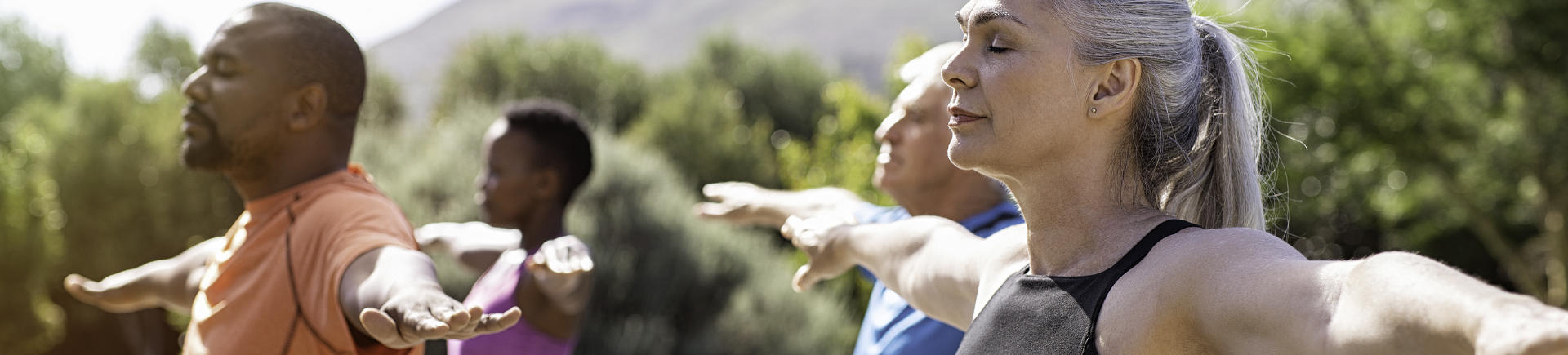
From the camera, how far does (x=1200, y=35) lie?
1930mm

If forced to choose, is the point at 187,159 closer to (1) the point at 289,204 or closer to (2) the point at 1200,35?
(1) the point at 289,204

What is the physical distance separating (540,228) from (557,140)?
0.43 m

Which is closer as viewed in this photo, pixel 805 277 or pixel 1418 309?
pixel 1418 309

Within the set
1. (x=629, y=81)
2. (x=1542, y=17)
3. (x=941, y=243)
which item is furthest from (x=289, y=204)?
(x=629, y=81)

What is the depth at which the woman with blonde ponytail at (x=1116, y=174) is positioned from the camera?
1.55 metres

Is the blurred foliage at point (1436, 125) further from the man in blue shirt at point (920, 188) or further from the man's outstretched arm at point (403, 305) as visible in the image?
the man's outstretched arm at point (403, 305)

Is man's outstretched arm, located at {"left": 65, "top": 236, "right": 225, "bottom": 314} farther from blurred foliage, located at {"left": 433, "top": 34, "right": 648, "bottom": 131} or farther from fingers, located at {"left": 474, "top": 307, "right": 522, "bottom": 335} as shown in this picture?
blurred foliage, located at {"left": 433, "top": 34, "right": 648, "bottom": 131}

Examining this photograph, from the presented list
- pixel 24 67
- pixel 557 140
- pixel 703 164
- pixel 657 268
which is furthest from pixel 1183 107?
pixel 24 67

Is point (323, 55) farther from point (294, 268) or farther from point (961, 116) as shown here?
point (961, 116)

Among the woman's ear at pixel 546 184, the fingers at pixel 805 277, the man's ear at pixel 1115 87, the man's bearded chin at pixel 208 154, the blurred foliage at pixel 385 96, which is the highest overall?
the man's ear at pixel 1115 87

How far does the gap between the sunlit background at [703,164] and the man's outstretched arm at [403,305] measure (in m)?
6.79

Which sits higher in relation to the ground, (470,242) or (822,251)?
(822,251)

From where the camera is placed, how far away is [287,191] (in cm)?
272

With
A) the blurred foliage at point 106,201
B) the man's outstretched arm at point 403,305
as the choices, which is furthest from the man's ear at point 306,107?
the blurred foliage at point 106,201
